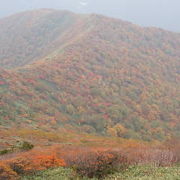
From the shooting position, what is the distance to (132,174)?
60.9 ft

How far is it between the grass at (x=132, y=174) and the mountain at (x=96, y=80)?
2333 cm

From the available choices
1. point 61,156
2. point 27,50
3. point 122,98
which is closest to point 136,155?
point 61,156

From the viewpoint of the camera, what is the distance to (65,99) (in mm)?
61625

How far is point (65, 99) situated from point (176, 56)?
64.0 meters

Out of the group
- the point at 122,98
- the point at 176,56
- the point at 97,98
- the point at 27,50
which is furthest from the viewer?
the point at 27,50

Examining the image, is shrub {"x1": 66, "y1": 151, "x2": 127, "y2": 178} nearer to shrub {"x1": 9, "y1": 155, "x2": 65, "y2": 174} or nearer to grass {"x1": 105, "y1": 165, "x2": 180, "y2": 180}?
grass {"x1": 105, "y1": 165, "x2": 180, "y2": 180}

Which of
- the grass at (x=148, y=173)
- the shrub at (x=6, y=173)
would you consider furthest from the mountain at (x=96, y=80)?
the grass at (x=148, y=173)

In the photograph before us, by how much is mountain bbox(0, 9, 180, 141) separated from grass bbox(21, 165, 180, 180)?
2333cm

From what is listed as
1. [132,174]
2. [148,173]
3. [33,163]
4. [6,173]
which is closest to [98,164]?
[132,174]

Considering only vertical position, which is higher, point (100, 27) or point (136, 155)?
point (100, 27)

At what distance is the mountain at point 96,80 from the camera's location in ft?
180

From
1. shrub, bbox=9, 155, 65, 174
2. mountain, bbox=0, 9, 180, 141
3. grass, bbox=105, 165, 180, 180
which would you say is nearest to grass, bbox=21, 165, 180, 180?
grass, bbox=105, 165, 180, 180

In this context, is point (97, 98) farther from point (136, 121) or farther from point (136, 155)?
point (136, 155)

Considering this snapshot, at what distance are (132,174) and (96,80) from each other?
193ft
